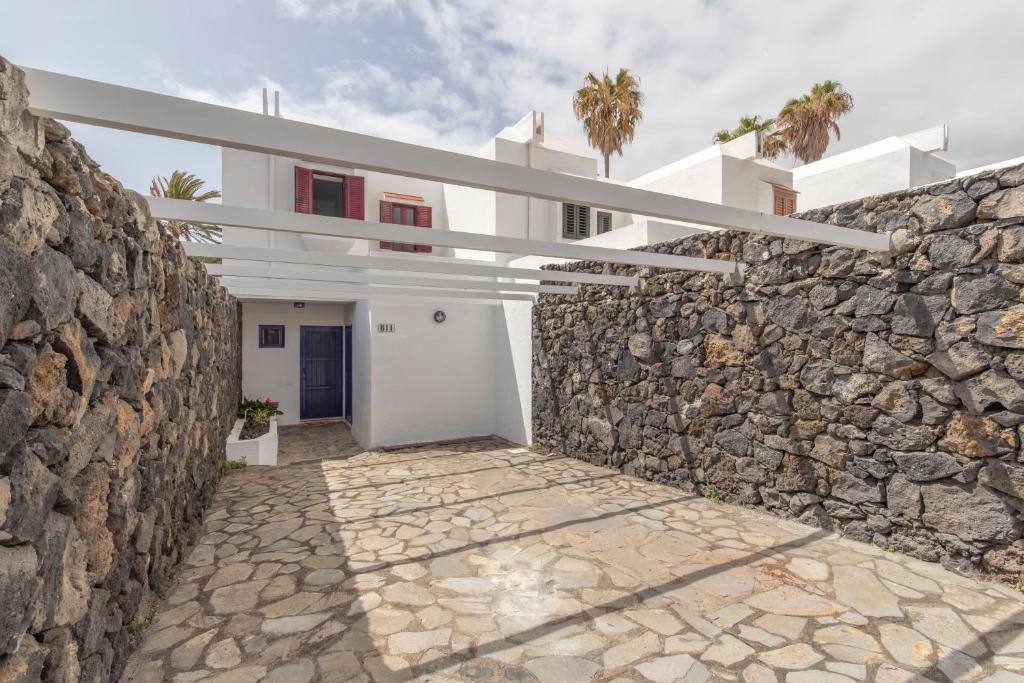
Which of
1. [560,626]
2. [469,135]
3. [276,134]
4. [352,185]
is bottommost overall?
[560,626]

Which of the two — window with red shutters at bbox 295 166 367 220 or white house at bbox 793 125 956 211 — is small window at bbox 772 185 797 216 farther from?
window with red shutters at bbox 295 166 367 220

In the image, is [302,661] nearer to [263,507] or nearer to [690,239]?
[263,507]

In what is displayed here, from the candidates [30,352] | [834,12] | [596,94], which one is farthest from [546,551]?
[596,94]

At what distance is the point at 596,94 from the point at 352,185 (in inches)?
355

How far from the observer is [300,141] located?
6.72 feet

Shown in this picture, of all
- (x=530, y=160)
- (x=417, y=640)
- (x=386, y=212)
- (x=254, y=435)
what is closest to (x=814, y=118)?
(x=530, y=160)

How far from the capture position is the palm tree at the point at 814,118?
16.1m

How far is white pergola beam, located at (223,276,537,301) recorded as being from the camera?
22.8 ft

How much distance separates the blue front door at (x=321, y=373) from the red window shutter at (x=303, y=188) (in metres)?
2.75

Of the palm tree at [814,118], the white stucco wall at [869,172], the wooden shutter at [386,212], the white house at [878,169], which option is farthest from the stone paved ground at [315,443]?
the palm tree at [814,118]

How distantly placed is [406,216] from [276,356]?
4.45 metres

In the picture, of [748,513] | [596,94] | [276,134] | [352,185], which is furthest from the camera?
[596,94]

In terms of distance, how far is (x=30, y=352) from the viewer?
152 centimetres

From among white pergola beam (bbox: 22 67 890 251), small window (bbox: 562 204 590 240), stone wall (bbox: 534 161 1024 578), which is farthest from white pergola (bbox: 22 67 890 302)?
Result: small window (bbox: 562 204 590 240)
